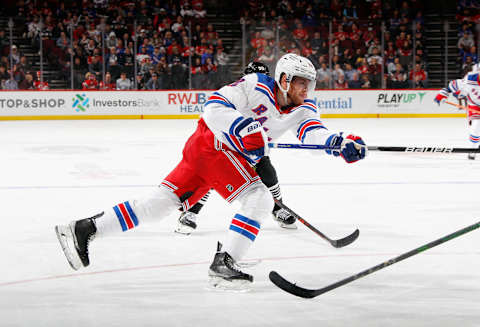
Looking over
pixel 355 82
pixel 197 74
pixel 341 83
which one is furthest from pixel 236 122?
pixel 355 82

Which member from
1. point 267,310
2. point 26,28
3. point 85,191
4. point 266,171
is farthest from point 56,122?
point 267,310

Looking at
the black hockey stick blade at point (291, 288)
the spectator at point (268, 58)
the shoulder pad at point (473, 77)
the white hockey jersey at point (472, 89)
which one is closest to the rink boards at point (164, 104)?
the spectator at point (268, 58)

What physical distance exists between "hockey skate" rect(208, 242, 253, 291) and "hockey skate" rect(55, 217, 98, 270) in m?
0.56

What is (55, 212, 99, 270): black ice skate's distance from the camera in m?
2.92

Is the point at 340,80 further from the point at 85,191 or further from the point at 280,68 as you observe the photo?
the point at 280,68

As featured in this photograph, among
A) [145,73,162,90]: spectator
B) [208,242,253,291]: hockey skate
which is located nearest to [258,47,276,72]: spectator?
[145,73,162,90]: spectator

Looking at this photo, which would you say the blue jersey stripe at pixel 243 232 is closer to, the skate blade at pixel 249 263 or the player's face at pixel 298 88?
the skate blade at pixel 249 263

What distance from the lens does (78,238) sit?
115 inches

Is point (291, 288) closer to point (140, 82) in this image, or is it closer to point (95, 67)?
point (140, 82)

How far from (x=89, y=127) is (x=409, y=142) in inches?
208

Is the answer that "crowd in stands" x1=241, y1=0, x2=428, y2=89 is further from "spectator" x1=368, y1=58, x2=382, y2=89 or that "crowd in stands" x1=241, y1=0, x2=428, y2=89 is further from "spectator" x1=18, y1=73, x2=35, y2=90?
"spectator" x1=18, y1=73, x2=35, y2=90

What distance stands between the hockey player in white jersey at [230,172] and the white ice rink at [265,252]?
18 centimetres

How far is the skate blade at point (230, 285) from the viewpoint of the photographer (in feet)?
9.25

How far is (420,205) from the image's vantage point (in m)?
4.87
